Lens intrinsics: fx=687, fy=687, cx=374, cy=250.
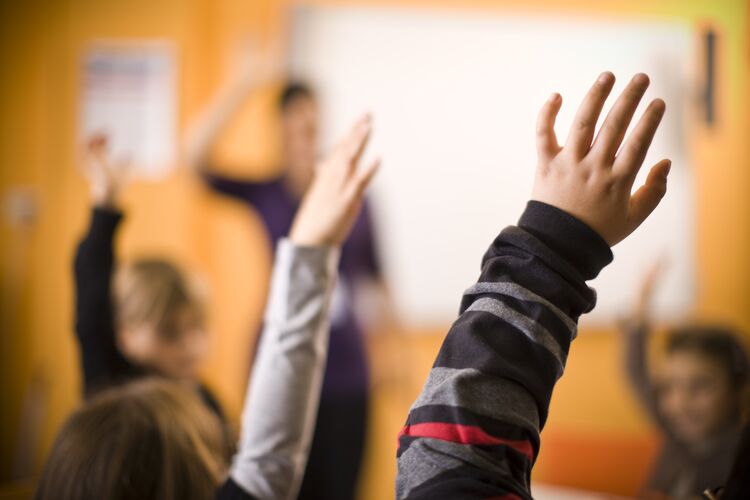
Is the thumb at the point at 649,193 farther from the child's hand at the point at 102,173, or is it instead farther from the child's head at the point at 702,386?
the child's head at the point at 702,386

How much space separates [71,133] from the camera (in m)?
2.61

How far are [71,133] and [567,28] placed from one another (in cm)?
186

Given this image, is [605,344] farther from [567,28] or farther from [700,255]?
[567,28]

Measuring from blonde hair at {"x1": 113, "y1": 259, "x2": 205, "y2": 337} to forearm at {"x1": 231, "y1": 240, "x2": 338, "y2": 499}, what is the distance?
601 millimetres

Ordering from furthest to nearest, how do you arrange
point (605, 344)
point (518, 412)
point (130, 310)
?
point (605, 344) → point (130, 310) → point (518, 412)

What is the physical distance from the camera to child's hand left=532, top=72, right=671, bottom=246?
375 mm

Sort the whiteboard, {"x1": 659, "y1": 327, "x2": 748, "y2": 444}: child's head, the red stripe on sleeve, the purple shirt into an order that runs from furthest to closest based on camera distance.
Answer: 1. the whiteboard
2. the purple shirt
3. {"x1": 659, "y1": 327, "x2": 748, "y2": 444}: child's head
4. the red stripe on sleeve

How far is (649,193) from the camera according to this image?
0.40m

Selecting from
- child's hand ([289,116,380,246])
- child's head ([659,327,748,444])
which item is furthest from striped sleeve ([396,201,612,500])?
child's head ([659,327,748,444])

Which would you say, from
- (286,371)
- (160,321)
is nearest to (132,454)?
(286,371)

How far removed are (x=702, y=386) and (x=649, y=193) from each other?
1221 mm

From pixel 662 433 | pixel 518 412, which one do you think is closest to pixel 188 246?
pixel 662 433

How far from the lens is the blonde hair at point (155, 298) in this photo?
122 centimetres

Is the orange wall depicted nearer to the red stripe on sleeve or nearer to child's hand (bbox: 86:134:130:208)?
child's hand (bbox: 86:134:130:208)
